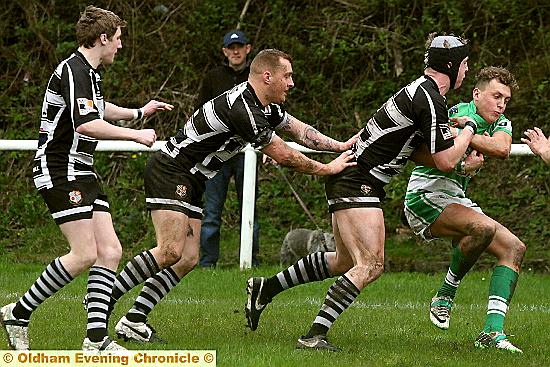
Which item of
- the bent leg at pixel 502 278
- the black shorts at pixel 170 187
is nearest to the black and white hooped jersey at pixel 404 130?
the bent leg at pixel 502 278

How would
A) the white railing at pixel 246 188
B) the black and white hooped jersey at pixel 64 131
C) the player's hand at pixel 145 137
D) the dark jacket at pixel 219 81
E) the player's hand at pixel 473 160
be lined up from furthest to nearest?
the dark jacket at pixel 219 81, the white railing at pixel 246 188, the player's hand at pixel 473 160, the black and white hooped jersey at pixel 64 131, the player's hand at pixel 145 137

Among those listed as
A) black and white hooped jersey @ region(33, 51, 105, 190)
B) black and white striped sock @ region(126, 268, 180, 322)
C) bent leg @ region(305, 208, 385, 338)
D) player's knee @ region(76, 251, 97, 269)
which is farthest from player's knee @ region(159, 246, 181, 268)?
bent leg @ region(305, 208, 385, 338)

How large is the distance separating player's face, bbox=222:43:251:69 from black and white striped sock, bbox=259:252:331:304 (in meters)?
4.88

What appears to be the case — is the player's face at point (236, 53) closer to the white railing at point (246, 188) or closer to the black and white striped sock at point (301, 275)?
the white railing at point (246, 188)

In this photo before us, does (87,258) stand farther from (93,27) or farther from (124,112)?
(93,27)

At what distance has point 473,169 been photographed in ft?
28.2

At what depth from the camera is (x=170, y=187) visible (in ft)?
26.7

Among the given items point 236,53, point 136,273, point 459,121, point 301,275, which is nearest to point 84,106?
point 136,273

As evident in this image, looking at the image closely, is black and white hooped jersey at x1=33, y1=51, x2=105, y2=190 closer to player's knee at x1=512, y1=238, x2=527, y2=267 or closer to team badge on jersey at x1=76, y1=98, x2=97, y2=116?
team badge on jersey at x1=76, y1=98, x2=97, y2=116

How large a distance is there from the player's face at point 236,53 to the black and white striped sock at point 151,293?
5.11 meters

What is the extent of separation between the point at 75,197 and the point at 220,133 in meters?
1.21

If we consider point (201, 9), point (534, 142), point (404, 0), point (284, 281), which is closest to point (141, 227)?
point (201, 9)

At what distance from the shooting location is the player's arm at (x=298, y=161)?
26.6 feet

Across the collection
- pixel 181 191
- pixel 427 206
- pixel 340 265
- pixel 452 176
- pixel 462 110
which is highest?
pixel 462 110
